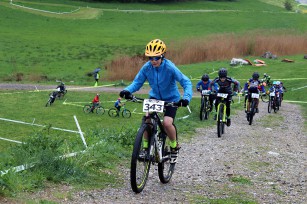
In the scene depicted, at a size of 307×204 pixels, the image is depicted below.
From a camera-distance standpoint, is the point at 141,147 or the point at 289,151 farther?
the point at 289,151

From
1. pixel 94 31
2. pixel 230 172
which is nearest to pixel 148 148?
pixel 230 172

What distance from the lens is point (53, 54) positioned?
52406 millimetres

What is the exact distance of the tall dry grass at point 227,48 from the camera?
45250 mm

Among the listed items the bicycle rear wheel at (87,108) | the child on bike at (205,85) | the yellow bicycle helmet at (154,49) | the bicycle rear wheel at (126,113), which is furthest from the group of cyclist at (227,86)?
the bicycle rear wheel at (87,108)

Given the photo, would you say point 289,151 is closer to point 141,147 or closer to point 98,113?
point 141,147

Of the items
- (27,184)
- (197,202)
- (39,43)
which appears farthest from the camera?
(39,43)

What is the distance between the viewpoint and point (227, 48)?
47625 mm

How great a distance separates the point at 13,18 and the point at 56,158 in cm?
6811

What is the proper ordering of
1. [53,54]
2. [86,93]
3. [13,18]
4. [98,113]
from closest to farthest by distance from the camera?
[98,113], [86,93], [53,54], [13,18]

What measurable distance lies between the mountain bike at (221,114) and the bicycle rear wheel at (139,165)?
6575 mm

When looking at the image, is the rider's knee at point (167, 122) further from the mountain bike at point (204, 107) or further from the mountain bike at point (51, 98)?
the mountain bike at point (51, 98)

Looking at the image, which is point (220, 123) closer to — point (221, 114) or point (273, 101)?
point (221, 114)

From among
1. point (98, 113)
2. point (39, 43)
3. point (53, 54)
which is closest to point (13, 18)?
point (39, 43)

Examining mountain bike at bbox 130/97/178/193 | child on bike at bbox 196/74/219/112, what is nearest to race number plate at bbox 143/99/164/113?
mountain bike at bbox 130/97/178/193
